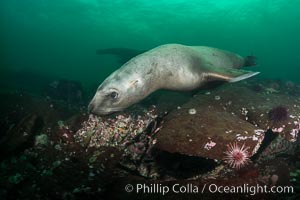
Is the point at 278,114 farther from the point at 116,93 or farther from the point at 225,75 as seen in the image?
the point at 116,93

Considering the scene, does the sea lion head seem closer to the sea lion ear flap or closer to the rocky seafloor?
the rocky seafloor

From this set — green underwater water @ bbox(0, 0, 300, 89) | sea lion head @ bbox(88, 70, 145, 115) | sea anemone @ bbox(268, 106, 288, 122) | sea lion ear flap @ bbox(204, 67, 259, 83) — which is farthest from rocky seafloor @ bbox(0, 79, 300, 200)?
green underwater water @ bbox(0, 0, 300, 89)

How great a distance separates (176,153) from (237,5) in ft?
137

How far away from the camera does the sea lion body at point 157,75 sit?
4574 mm

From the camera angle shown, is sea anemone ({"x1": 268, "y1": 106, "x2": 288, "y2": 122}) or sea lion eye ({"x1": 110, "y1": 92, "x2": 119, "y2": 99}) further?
sea anemone ({"x1": 268, "y1": 106, "x2": 288, "y2": 122})

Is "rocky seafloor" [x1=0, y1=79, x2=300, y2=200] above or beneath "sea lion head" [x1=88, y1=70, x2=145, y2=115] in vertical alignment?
beneath

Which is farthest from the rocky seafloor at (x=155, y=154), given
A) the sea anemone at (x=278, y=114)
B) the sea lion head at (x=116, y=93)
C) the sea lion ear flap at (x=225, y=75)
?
the sea lion ear flap at (x=225, y=75)

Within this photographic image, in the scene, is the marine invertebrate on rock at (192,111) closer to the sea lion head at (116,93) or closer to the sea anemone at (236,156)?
the sea lion head at (116,93)

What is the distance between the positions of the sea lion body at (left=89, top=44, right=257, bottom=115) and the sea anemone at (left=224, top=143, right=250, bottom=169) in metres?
1.90

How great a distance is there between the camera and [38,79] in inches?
725

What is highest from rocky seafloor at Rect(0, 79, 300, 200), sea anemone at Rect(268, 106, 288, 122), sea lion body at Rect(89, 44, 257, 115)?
sea lion body at Rect(89, 44, 257, 115)

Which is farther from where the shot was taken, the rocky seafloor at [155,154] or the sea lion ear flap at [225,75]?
the sea lion ear flap at [225,75]

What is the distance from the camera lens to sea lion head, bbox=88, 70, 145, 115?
14.8 feet

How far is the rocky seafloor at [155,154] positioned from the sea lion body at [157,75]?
1.67 feet
